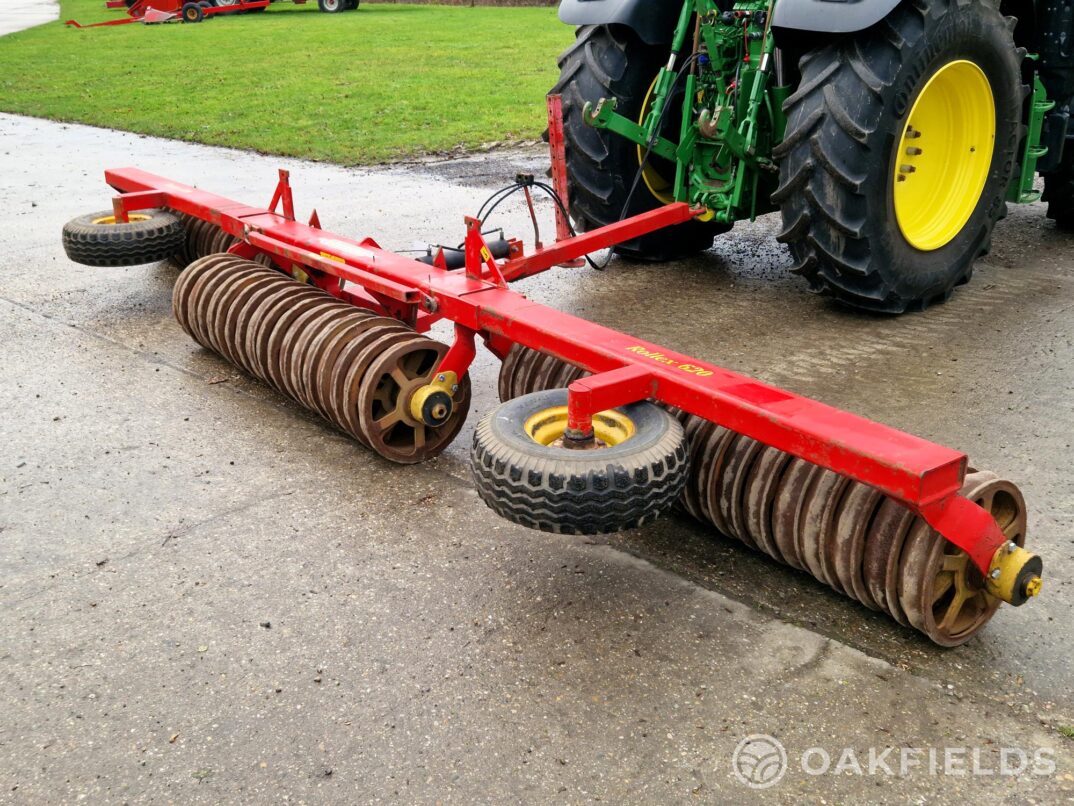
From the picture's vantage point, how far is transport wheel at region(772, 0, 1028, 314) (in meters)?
4.30

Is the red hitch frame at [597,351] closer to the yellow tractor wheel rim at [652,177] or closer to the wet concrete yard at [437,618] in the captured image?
the wet concrete yard at [437,618]

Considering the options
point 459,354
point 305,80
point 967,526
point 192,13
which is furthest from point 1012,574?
point 192,13

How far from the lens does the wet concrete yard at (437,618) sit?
7.52 ft

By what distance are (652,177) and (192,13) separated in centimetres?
2149

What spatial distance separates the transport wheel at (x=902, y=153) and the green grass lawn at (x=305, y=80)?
5.06 meters

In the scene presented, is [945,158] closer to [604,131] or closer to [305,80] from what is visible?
[604,131]

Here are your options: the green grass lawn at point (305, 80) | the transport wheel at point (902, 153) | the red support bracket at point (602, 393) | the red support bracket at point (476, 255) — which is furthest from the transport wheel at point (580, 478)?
the green grass lawn at point (305, 80)

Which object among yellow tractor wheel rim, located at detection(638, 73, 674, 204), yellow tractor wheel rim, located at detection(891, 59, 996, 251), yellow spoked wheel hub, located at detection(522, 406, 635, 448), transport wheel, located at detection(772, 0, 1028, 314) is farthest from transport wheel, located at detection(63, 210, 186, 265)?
yellow tractor wheel rim, located at detection(891, 59, 996, 251)

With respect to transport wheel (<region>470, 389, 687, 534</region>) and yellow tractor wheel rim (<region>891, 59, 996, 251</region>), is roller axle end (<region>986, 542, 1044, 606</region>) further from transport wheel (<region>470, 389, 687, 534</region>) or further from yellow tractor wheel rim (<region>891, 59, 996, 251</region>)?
yellow tractor wheel rim (<region>891, 59, 996, 251</region>)

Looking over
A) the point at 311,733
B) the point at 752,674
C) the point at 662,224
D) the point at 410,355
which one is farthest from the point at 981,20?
the point at 311,733

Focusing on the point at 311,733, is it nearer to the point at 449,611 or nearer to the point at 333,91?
the point at 449,611

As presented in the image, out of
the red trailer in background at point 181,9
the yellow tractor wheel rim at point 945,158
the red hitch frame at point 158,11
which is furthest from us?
the red trailer in background at point 181,9

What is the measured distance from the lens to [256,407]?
4.16 meters

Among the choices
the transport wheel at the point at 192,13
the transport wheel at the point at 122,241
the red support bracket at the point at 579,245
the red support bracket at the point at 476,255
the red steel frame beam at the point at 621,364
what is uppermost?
the red support bracket at the point at 476,255
